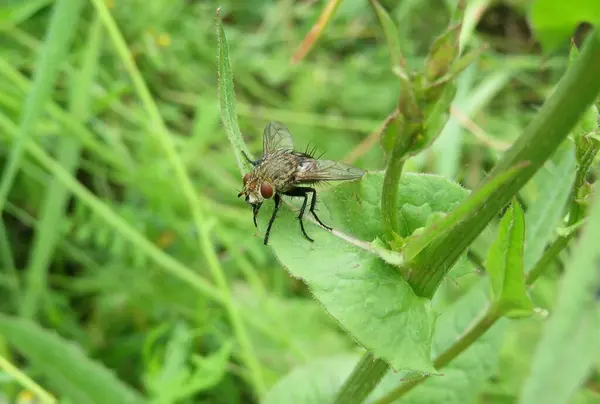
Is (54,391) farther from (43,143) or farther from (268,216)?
(268,216)

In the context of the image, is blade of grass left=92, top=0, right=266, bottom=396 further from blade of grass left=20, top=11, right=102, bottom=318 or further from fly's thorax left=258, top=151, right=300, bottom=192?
fly's thorax left=258, top=151, right=300, bottom=192

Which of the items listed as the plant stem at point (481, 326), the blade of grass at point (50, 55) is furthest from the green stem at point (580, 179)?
the blade of grass at point (50, 55)

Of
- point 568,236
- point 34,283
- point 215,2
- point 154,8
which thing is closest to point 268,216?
point 568,236

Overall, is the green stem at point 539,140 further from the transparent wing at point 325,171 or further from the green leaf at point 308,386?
the green leaf at point 308,386

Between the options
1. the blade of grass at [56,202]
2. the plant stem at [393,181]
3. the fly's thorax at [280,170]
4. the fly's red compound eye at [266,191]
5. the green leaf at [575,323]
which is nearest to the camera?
the green leaf at [575,323]

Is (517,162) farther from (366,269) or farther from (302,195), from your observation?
(302,195)

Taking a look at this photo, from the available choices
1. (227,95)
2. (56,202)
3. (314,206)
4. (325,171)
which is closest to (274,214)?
(314,206)
